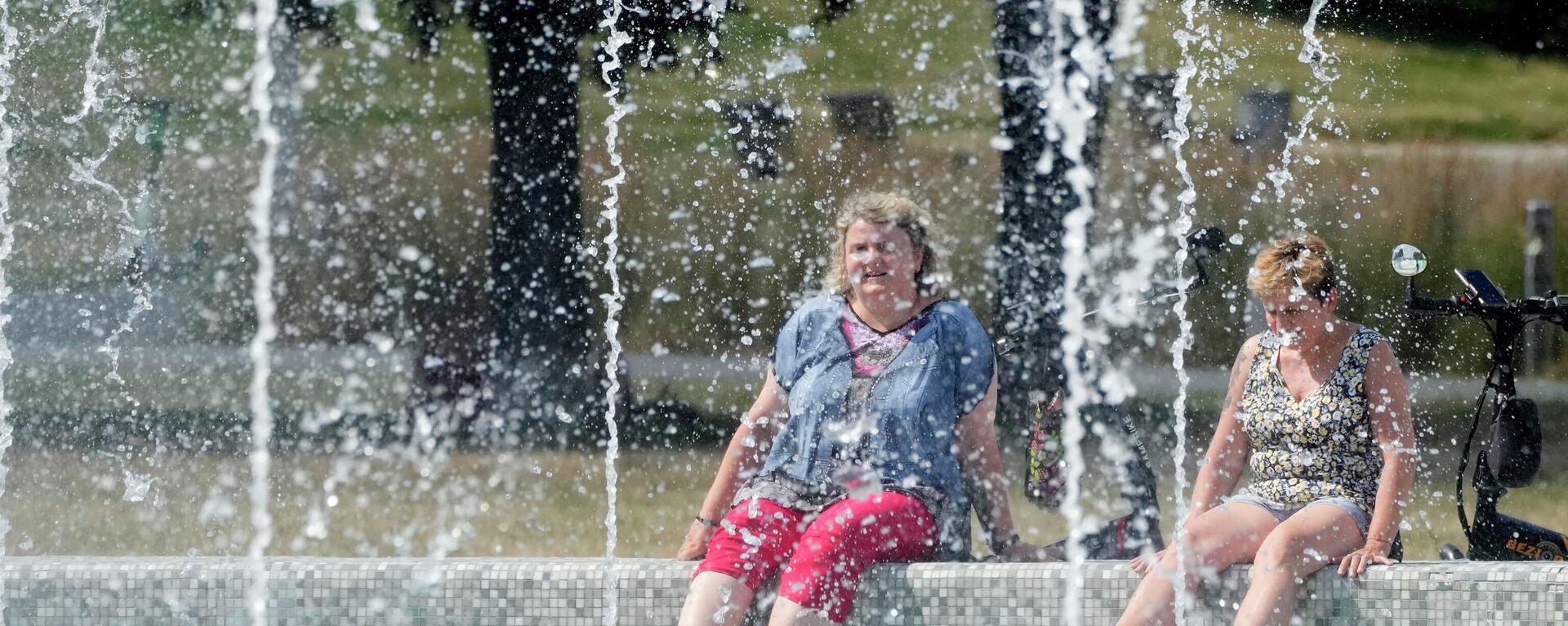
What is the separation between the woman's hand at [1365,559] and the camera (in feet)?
10.4

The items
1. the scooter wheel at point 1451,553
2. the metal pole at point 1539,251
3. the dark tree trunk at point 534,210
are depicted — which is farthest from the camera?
the metal pole at point 1539,251

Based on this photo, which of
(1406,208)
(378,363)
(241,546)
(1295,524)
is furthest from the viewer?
(1406,208)

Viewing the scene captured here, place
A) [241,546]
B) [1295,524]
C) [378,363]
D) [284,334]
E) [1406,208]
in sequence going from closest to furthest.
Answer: [1295,524], [241,546], [378,363], [284,334], [1406,208]

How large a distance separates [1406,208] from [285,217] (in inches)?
405

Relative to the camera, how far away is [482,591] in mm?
3531

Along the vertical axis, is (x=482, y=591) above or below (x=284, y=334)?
below

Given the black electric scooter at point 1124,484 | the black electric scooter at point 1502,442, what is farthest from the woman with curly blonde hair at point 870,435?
the black electric scooter at point 1502,442

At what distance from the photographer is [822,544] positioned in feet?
10.5

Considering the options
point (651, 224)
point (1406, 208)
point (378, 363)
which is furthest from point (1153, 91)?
point (378, 363)

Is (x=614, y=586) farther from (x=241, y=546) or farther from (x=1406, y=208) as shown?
(x=1406, y=208)

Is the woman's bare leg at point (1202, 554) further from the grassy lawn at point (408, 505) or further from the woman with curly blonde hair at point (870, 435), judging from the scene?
the grassy lawn at point (408, 505)

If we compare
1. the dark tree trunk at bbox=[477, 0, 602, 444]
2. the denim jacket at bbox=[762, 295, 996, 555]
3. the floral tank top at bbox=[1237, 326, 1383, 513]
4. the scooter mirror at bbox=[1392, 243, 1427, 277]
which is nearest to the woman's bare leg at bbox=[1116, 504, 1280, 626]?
the floral tank top at bbox=[1237, 326, 1383, 513]

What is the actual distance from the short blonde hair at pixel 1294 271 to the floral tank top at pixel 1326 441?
0.13m

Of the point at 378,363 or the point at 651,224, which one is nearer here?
the point at 378,363
